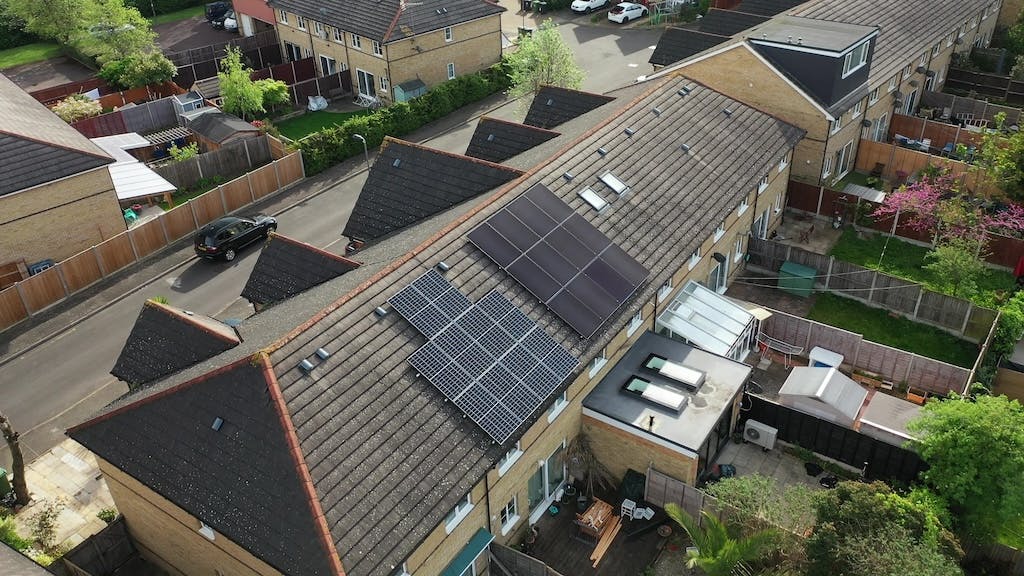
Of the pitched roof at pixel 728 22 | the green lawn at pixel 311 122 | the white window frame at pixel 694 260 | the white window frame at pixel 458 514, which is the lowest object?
the green lawn at pixel 311 122

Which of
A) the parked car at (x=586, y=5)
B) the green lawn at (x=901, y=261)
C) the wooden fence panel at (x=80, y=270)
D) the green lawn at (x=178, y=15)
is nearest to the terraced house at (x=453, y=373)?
the green lawn at (x=901, y=261)

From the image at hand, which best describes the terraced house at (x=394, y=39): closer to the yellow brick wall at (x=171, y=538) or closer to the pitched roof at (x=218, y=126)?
the pitched roof at (x=218, y=126)

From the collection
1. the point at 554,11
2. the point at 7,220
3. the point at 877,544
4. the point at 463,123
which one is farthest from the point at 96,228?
the point at 554,11

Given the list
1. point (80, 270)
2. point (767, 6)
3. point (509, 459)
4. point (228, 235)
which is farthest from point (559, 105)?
point (80, 270)

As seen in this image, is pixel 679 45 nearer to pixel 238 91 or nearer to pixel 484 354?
pixel 238 91

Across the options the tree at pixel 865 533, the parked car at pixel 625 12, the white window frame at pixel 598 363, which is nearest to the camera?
the tree at pixel 865 533

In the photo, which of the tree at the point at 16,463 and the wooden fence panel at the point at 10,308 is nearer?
the tree at the point at 16,463

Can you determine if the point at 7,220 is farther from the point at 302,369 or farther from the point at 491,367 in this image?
the point at 491,367
